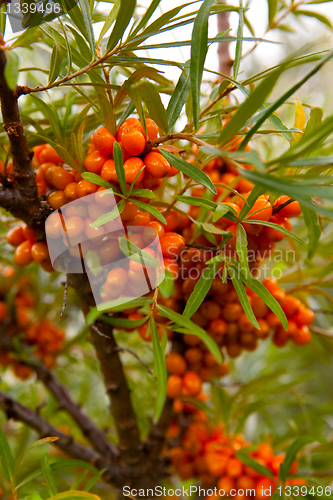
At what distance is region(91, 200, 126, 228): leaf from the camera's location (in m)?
0.30

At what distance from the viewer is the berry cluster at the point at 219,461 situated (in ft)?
1.96

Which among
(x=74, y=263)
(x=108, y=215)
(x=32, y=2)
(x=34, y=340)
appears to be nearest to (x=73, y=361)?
(x=34, y=340)

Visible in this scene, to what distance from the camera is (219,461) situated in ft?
2.04

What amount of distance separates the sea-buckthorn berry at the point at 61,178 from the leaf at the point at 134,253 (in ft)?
0.45

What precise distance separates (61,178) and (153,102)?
0.50ft

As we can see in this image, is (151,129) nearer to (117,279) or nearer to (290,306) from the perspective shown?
(117,279)

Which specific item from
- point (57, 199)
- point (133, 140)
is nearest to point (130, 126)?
point (133, 140)

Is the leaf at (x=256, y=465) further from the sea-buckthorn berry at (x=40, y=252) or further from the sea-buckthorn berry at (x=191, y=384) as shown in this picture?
the sea-buckthorn berry at (x=40, y=252)

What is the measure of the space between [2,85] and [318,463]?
0.77 meters

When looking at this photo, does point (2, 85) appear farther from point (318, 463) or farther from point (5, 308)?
point (318, 463)

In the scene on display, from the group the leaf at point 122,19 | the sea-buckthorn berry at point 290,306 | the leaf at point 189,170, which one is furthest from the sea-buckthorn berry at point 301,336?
the leaf at point 122,19

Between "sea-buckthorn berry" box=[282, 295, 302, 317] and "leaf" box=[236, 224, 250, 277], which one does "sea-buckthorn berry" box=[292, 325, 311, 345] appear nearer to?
"sea-buckthorn berry" box=[282, 295, 302, 317]

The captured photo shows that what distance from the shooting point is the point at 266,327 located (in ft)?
1.70

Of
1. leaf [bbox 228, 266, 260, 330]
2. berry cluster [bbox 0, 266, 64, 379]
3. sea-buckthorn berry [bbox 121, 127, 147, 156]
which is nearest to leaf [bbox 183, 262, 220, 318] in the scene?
leaf [bbox 228, 266, 260, 330]
